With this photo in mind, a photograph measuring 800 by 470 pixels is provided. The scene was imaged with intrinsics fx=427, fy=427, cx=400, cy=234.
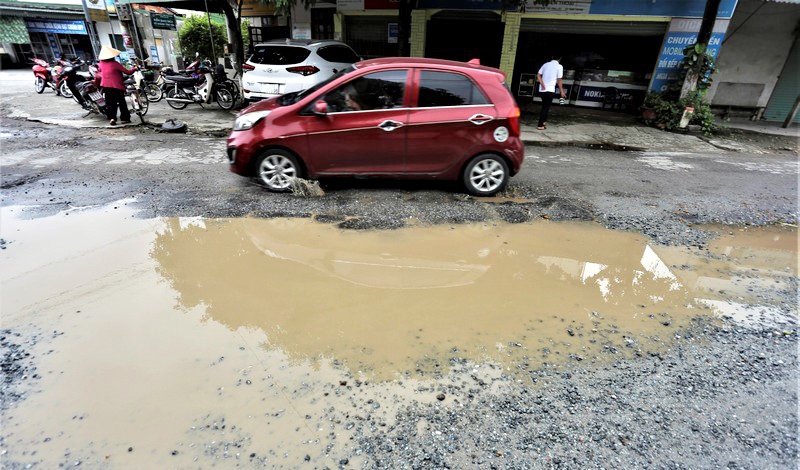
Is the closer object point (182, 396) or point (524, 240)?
point (182, 396)

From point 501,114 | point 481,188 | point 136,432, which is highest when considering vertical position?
point 501,114

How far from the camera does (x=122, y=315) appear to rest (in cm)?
325

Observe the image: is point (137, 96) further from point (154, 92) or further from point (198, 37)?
point (198, 37)

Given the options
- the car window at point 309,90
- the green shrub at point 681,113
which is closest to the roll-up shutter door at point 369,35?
the green shrub at point 681,113

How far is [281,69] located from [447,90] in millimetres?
5507

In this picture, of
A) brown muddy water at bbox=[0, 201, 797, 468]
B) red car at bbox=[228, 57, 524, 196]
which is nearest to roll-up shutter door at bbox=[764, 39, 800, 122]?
brown muddy water at bbox=[0, 201, 797, 468]

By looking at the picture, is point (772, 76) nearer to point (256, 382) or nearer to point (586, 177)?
point (586, 177)

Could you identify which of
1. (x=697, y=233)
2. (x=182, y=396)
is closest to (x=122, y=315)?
(x=182, y=396)

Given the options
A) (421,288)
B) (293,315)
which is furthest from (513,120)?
(293,315)

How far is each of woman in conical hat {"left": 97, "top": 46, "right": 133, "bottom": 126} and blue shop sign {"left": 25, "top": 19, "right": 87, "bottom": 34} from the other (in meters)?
23.2

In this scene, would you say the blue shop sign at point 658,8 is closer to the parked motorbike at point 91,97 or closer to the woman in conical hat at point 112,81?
the woman in conical hat at point 112,81

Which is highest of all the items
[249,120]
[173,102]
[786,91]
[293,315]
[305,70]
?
[305,70]

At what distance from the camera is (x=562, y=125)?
11.1 meters

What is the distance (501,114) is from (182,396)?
4532mm
